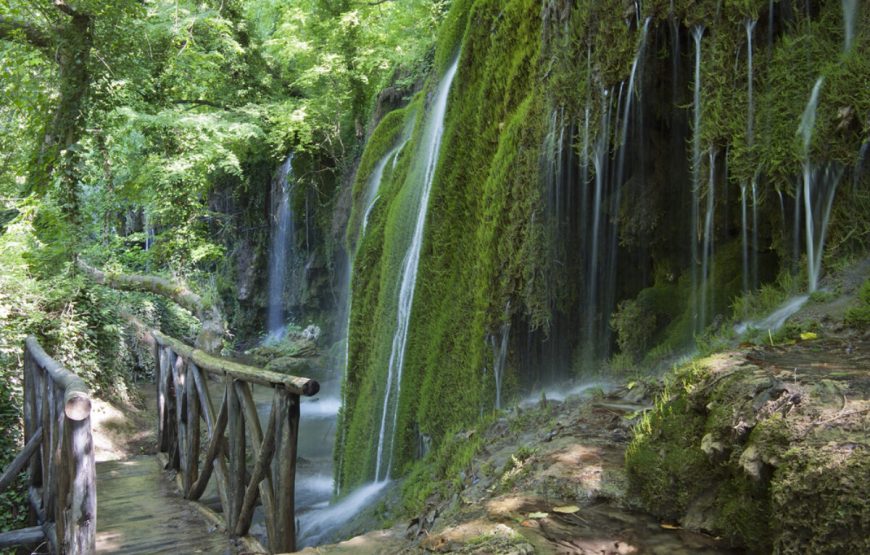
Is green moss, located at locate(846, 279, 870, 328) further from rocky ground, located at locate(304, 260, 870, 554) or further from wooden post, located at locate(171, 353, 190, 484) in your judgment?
wooden post, located at locate(171, 353, 190, 484)

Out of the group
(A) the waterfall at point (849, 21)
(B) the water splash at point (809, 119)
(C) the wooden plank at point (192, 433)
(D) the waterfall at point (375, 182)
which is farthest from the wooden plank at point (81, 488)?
(D) the waterfall at point (375, 182)

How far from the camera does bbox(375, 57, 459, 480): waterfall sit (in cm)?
711

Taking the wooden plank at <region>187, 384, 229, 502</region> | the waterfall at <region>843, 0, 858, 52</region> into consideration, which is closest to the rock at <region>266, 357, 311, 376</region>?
the wooden plank at <region>187, 384, 229, 502</region>

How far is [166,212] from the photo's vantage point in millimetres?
15977

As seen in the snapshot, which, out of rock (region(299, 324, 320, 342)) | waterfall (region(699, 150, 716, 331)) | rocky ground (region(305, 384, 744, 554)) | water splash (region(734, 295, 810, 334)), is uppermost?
waterfall (region(699, 150, 716, 331))

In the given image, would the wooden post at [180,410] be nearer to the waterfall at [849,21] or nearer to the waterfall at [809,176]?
the waterfall at [809,176]

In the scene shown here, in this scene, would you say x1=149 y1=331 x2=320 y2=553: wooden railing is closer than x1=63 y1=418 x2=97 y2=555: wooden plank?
No

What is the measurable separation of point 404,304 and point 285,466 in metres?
3.12

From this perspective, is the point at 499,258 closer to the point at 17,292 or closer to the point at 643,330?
the point at 643,330

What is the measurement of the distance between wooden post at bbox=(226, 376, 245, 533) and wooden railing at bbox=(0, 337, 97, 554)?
1076 mm

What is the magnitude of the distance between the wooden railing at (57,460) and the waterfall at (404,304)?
312 centimetres

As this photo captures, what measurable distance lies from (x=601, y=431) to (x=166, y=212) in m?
14.9

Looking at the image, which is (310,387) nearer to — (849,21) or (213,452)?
(213,452)

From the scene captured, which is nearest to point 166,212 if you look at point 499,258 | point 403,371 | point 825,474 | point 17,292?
point 17,292
